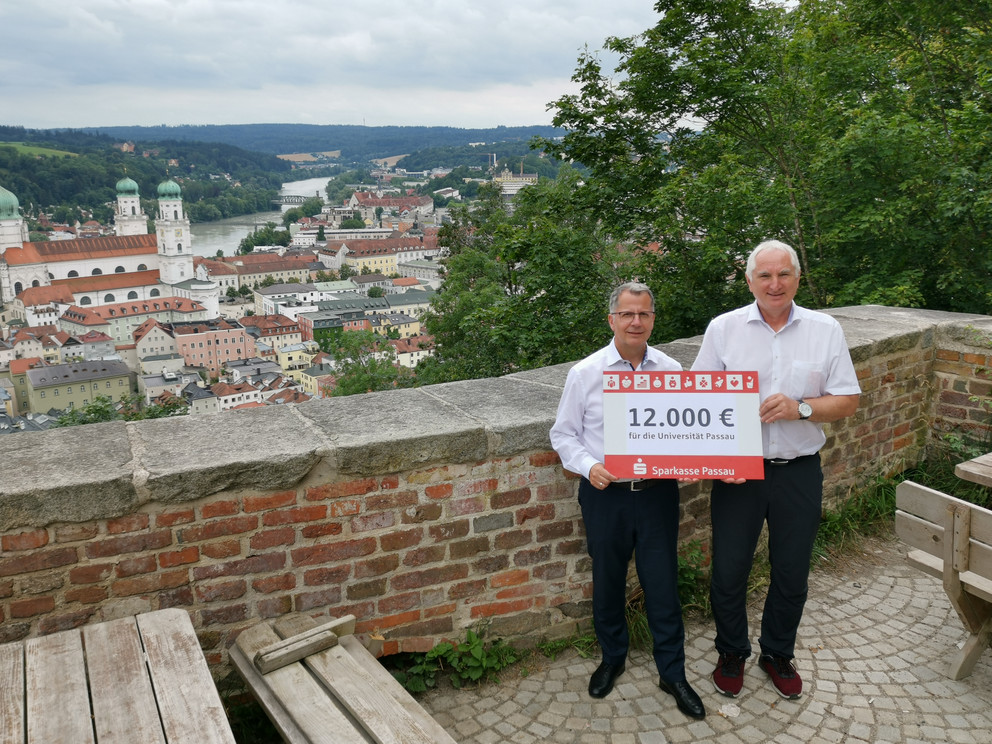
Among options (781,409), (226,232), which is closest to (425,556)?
(781,409)

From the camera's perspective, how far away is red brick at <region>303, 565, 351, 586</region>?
2566mm

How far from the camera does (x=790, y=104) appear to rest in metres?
7.02

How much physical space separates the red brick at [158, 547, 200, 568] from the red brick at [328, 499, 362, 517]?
0.41 m

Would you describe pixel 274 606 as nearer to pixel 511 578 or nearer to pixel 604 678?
pixel 511 578

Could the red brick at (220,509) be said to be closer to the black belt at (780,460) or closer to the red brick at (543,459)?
the red brick at (543,459)

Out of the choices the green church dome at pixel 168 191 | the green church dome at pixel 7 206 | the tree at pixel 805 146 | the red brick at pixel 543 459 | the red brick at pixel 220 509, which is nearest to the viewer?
the red brick at pixel 220 509

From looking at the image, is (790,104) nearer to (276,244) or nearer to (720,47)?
(720,47)

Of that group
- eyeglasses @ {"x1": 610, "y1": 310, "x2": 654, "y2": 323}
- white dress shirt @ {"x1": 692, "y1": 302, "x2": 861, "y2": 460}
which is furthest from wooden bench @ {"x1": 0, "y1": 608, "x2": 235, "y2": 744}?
white dress shirt @ {"x1": 692, "y1": 302, "x2": 861, "y2": 460}

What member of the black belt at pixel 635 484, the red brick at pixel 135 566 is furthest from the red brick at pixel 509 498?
the red brick at pixel 135 566

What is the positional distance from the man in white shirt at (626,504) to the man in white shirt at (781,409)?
7.3 inches

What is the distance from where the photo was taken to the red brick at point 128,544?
7.48 feet

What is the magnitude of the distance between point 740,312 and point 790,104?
5.22 meters

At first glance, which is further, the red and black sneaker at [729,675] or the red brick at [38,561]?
the red and black sneaker at [729,675]

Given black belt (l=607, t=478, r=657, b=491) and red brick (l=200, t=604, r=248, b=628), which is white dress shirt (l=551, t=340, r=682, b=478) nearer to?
black belt (l=607, t=478, r=657, b=491)
